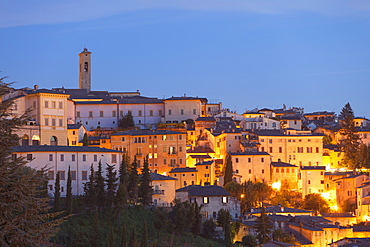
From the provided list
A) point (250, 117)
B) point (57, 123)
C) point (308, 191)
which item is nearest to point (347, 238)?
point (308, 191)

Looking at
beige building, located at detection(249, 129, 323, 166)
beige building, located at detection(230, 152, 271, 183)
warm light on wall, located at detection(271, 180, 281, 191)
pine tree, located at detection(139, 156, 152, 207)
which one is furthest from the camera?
beige building, located at detection(249, 129, 323, 166)

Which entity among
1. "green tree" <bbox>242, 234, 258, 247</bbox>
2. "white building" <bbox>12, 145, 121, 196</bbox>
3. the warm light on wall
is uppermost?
"white building" <bbox>12, 145, 121, 196</bbox>

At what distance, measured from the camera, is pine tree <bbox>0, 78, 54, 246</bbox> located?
492 inches

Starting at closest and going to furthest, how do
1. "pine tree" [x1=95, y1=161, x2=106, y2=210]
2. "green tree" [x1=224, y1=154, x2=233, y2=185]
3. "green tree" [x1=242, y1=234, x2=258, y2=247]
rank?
"pine tree" [x1=95, y1=161, x2=106, y2=210] < "green tree" [x1=242, y1=234, x2=258, y2=247] < "green tree" [x1=224, y1=154, x2=233, y2=185]

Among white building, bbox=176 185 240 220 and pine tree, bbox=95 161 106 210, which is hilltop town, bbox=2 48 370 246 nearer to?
white building, bbox=176 185 240 220

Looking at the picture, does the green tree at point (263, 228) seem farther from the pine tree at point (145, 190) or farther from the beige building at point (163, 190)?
the pine tree at point (145, 190)

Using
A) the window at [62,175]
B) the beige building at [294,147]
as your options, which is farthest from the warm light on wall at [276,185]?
the window at [62,175]

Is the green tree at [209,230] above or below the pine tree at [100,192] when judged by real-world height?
below

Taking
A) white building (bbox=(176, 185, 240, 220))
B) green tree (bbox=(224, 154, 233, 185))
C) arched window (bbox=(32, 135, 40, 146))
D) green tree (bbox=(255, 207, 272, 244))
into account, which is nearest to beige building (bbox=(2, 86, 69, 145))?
arched window (bbox=(32, 135, 40, 146))

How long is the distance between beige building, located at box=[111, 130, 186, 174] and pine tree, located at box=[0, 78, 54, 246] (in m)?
55.8

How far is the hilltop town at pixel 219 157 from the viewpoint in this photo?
53.5m

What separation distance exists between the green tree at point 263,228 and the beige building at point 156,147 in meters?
19.2

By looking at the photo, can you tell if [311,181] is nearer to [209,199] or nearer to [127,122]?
[209,199]

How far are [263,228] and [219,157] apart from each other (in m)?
22.6
